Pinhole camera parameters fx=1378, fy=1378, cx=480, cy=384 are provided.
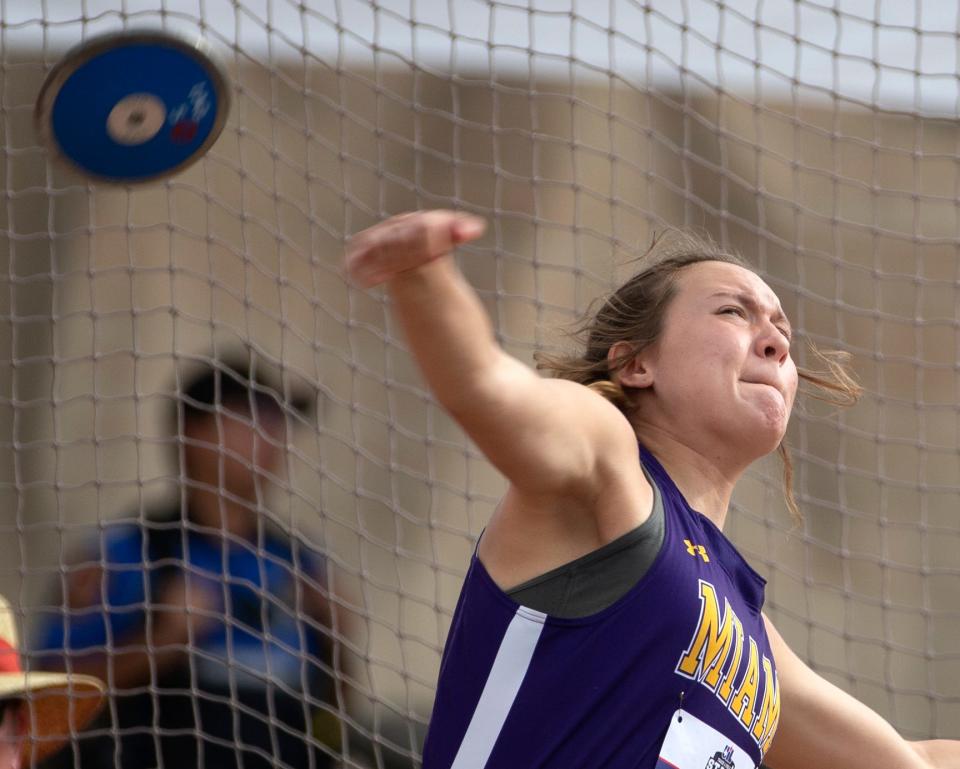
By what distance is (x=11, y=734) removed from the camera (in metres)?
2.28

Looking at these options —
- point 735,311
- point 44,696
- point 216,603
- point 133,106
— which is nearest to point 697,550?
point 735,311

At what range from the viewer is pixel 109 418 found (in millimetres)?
3998

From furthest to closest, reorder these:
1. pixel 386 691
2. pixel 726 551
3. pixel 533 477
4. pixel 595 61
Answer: pixel 386 691
pixel 595 61
pixel 726 551
pixel 533 477

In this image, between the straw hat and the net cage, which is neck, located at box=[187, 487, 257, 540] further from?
the straw hat

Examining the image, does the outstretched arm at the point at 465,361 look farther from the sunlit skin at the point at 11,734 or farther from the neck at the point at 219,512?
the neck at the point at 219,512

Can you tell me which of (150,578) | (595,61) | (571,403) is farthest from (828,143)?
(571,403)

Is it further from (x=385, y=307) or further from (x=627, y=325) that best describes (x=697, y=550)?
(x=385, y=307)

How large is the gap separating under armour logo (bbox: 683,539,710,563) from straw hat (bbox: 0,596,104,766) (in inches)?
46.3

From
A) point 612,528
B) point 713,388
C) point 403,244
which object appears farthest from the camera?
point 713,388

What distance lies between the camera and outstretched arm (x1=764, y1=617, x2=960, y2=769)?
2074mm

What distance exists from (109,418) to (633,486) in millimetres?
2677

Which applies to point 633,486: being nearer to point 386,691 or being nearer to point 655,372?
point 655,372

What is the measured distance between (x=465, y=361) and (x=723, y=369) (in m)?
0.61

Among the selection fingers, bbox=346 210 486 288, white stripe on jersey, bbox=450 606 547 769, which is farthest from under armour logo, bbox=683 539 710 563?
fingers, bbox=346 210 486 288
